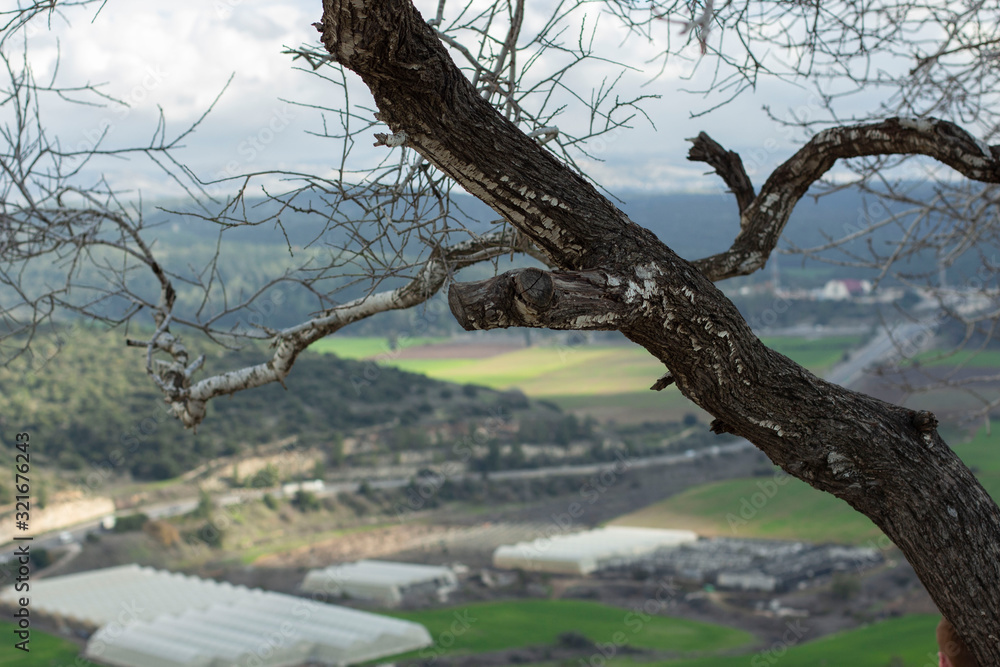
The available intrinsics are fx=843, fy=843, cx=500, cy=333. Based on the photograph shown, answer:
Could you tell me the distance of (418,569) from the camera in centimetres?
3052

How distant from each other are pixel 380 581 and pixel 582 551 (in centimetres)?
759

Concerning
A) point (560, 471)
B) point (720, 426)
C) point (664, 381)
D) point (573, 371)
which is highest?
point (664, 381)

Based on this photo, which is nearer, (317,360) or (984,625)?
(984,625)

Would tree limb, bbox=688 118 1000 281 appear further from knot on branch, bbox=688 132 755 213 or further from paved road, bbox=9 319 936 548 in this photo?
paved road, bbox=9 319 936 548

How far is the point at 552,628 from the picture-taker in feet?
84.4

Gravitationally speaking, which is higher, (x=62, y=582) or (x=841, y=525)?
(x=62, y=582)

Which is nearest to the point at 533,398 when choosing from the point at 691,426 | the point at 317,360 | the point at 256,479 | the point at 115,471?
the point at 691,426

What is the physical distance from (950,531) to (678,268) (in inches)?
46.7

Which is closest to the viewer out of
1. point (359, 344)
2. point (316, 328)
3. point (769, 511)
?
point (316, 328)

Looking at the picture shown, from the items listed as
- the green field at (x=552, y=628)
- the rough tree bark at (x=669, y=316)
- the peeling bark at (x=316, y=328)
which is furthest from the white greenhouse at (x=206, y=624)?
the rough tree bark at (x=669, y=316)

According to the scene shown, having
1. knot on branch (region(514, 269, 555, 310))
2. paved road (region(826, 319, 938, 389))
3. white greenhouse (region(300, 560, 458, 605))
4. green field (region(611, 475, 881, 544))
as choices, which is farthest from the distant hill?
knot on branch (region(514, 269, 555, 310))

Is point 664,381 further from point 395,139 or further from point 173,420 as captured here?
point 173,420

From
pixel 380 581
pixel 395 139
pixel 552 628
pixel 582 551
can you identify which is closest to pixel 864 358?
pixel 582 551

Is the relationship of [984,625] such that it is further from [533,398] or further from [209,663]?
[533,398]
